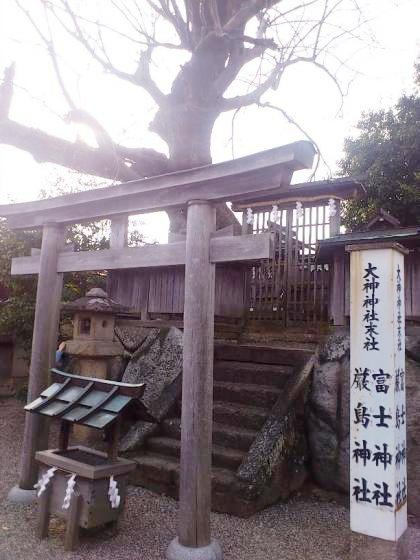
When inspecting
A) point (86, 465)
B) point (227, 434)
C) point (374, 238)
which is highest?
point (374, 238)

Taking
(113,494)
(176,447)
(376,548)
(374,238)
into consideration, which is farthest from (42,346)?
(374,238)

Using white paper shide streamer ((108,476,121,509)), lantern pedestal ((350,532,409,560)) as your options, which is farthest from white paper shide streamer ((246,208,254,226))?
lantern pedestal ((350,532,409,560))

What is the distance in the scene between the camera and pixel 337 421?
19.0 feet

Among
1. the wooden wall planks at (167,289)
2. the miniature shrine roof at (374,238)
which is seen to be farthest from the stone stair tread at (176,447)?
the miniature shrine roof at (374,238)

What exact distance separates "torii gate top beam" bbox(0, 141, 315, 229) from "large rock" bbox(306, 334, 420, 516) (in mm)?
3263

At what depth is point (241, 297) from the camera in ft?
30.5

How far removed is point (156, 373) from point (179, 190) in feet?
12.2

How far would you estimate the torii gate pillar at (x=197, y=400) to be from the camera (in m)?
3.84

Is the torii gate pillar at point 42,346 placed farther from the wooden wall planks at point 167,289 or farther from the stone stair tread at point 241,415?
the wooden wall planks at point 167,289

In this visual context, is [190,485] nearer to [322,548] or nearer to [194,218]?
[322,548]

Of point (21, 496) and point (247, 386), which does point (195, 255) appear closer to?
point (247, 386)

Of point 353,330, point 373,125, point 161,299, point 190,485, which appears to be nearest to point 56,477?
point 190,485

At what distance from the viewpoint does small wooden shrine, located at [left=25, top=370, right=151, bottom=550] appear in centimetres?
395

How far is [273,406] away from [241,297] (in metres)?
3.69
